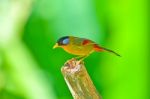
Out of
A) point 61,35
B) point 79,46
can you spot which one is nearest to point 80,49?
point 79,46

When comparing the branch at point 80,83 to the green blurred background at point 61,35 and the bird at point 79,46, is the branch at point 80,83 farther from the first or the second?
the green blurred background at point 61,35

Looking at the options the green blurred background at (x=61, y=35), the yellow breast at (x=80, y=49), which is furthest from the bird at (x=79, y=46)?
the green blurred background at (x=61, y=35)

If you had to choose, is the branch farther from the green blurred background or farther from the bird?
the green blurred background

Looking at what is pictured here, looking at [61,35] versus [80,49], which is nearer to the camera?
[80,49]

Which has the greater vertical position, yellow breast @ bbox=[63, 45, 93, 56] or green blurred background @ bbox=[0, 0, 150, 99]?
yellow breast @ bbox=[63, 45, 93, 56]

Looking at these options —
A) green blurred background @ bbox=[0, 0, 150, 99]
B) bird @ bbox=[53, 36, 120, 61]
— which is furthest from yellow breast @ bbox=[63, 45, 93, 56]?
green blurred background @ bbox=[0, 0, 150, 99]

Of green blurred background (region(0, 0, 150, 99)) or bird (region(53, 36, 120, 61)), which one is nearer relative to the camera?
bird (region(53, 36, 120, 61))

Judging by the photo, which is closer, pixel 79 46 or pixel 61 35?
pixel 79 46

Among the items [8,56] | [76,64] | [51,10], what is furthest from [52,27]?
[76,64]

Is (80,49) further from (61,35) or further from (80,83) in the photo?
(61,35)

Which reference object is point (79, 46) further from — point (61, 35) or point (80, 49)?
point (61, 35)
